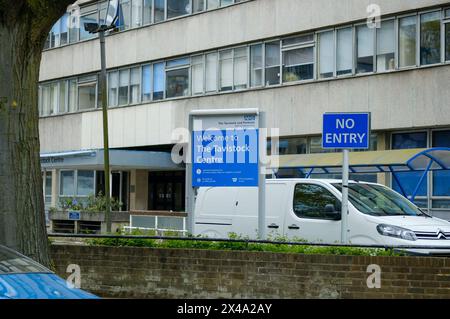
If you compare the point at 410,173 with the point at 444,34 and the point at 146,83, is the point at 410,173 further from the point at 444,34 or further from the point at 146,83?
the point at 146,83

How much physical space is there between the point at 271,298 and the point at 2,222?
3.99m

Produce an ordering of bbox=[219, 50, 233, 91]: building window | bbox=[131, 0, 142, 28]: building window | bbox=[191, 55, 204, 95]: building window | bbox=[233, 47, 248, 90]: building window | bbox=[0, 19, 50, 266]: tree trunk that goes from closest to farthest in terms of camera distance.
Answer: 1. bbox=[0, 19, 50, 266]: tree trunk
2. bbox=[233, 47, 248, 90]: building window
3. bbox=[219, 50, 233, 91]: building window
4. bbox=[191, 55, 204, 95]: building window
5. bbox=[131, 0, 142, 28]: building window

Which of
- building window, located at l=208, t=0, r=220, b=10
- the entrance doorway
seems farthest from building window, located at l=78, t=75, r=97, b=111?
→ building window, located at l=208, t=0, r=220, b=10

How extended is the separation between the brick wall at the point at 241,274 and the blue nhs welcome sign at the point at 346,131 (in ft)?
6.03

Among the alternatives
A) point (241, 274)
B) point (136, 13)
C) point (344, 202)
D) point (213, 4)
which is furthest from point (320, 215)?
point (136, 13)

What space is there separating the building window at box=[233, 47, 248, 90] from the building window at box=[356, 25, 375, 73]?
5.02 m

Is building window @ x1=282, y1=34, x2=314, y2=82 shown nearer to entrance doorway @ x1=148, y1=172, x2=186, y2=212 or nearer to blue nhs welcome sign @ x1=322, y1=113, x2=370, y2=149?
entrance doorway @ x1=148, y1=172, x2=186, y2=212

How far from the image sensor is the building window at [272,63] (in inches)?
1080

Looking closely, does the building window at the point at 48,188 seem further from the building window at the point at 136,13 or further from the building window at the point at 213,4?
the building window at the point at 213,4

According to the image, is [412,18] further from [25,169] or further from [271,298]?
[25,169]

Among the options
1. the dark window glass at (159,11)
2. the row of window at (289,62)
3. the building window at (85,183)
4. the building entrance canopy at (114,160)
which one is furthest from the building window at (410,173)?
the building window at (85,183)

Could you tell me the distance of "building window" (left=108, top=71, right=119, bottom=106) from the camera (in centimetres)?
3469

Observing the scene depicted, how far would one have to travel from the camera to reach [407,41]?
23.5 m
